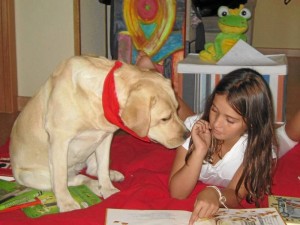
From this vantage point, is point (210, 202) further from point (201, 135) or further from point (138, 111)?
point (138, 111)

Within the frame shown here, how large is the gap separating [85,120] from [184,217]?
53 cm

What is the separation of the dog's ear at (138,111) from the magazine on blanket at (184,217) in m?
0.31

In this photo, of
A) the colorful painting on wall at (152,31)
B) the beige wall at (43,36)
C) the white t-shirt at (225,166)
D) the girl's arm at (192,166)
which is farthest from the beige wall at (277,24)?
the girl's arm at (192,166)

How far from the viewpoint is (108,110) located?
1634 mm

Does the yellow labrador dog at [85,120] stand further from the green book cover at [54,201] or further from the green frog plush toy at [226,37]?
the green frog plush toy at [226,37]

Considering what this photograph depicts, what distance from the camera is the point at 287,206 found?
1.88 m

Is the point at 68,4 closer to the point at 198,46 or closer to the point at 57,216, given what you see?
the point at 198,46

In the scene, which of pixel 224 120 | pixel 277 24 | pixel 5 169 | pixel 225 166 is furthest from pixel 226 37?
pixel 277 24

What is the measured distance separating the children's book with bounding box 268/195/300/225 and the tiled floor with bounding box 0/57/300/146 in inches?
72.5

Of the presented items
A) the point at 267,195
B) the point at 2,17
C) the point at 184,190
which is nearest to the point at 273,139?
the point at 267,195

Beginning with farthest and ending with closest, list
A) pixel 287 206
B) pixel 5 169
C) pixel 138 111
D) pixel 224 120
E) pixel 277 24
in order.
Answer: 1. pixel 277 24
2. pixel 5 169
3. pixel 287 206
4. pixel 224 120
5. pixel 138 111

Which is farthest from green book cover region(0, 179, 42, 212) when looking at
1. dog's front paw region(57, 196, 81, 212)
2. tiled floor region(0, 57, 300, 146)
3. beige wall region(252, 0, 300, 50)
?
beige wall region(252, 0, 300, 50)

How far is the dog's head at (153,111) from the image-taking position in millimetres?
1538

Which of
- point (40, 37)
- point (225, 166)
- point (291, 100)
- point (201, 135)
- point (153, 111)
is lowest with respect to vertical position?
point (291, 100)
